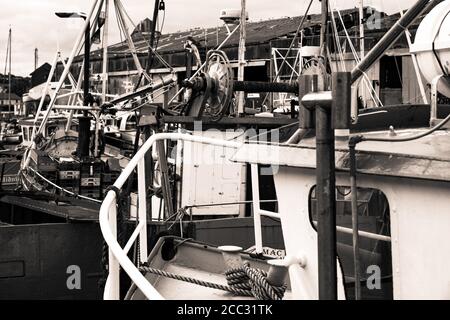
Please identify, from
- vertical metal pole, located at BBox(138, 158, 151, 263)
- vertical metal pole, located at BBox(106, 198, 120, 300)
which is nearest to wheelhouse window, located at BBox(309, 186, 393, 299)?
vertical metal pole, located at BBox(106, 198, 120, 300)

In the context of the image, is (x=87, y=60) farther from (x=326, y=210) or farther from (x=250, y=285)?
(x=326, y=210)

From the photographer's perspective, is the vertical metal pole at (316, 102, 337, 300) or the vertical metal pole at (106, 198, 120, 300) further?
the vertical metal pole at (106, 198, 120, 300)

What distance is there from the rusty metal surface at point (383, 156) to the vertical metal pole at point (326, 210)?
0.53 m

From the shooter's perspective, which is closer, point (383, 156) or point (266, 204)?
point (383, 156)

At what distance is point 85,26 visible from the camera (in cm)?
1573

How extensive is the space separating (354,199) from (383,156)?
1.88 ft

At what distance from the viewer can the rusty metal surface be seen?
4055 millimetres

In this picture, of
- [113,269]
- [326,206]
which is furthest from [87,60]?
[326,206]

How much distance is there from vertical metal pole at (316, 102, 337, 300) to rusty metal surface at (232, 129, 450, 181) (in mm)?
531

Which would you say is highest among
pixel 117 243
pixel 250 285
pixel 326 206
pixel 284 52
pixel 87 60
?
pixel 284 52

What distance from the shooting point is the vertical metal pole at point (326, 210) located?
12.3 feet

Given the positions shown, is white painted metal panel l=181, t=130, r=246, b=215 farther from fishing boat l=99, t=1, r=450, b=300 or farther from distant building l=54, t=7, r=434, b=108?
fishing boat l=99, t=1, r=450, b=300

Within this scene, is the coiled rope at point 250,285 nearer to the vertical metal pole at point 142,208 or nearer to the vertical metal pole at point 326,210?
the vertical metal pole at point 142,208

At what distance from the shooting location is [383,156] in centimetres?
423
